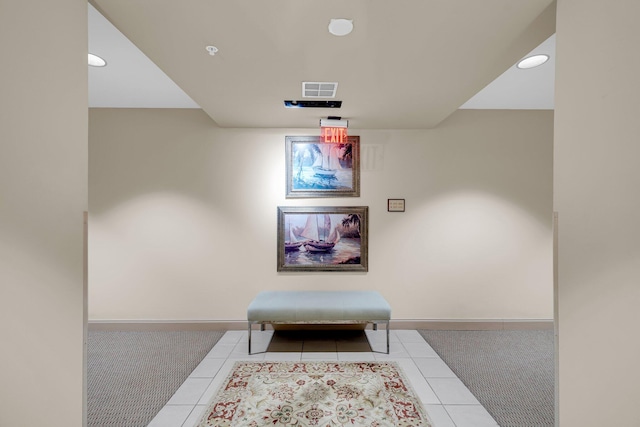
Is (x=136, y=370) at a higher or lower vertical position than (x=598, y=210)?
lower

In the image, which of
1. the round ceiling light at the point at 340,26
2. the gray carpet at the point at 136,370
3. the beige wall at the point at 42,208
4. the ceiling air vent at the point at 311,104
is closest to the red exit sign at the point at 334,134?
the ceiling air vent at the point at 311,104

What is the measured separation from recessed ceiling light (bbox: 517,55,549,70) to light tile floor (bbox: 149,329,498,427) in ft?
10.1

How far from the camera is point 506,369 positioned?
3.18 metres

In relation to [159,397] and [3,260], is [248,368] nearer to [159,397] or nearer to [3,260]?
[159,397]

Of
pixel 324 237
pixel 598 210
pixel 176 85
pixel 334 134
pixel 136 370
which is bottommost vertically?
pixel 136 370

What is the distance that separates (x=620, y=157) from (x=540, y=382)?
2.60 m

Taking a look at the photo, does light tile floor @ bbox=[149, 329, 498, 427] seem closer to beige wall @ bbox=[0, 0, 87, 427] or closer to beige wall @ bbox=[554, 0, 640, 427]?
beige wall @ bbox=[554, 0, 640, 427]

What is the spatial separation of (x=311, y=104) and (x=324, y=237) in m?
1.78

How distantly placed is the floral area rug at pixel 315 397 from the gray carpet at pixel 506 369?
2.13 feet

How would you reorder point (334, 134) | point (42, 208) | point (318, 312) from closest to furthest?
point (42, 208) < point (318, 312) < point (334, 134)

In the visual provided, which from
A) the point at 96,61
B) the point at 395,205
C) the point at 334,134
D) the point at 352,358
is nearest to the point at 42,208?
the point at 96,61

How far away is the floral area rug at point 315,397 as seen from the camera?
240 centimetres

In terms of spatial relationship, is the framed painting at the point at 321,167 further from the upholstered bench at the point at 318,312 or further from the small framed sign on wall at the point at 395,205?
the upholstered bench at the point at 318,312

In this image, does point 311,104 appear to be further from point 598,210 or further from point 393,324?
point 393,324
